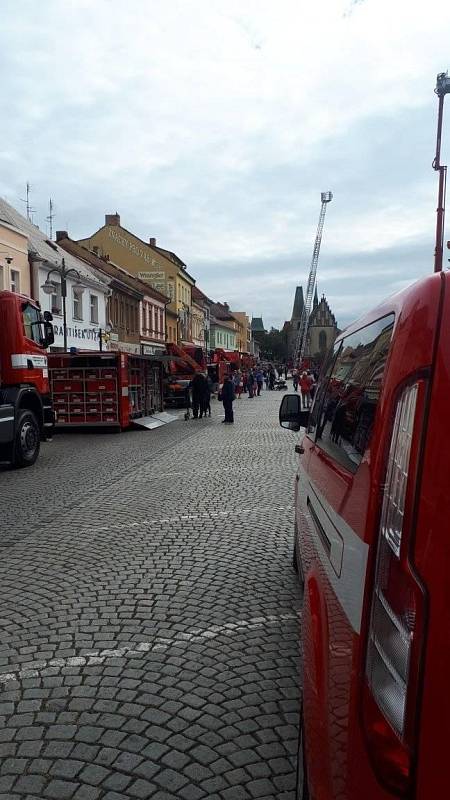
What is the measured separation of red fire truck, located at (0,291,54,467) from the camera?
10477 mm

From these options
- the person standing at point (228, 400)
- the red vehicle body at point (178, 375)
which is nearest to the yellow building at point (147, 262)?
the red vehicle body at point (178, 375)

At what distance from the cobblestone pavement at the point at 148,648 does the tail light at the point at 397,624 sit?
139 cm

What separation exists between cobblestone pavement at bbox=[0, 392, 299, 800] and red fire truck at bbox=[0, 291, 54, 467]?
3.08 meters

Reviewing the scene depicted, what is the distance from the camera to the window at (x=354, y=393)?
5.29ft

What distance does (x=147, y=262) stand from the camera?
2031 inches

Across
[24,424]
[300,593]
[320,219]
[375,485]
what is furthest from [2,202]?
[320,219]

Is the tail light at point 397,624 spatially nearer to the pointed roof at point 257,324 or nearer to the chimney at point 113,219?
the chimney at point 113,219

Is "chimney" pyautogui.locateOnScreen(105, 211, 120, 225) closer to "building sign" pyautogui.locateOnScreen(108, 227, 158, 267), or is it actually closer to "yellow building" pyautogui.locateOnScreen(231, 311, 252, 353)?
"building sign" pyautogui.locateOnScreen(108, 227, 158, 267)

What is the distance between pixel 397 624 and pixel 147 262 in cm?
5226

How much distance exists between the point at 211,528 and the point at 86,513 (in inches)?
66.2

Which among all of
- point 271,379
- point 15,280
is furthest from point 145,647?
point 271,379

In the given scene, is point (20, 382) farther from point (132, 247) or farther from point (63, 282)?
point (132, 247)

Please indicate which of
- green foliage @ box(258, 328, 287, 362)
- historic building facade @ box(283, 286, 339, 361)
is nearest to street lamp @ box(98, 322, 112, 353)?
historic building facade @ box(283, 286, 339, 361)

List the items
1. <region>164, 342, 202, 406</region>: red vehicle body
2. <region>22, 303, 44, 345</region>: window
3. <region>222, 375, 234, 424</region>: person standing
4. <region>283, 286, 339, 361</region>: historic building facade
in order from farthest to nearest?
<region>283, 286, 339, 361</region>: historic building facade
<region>164, 342, 202, 406</region>: red vehicle body
<region>222, 375, 234, 424</region>: person standing
<region>22, 303, 44, 345</region>: window
